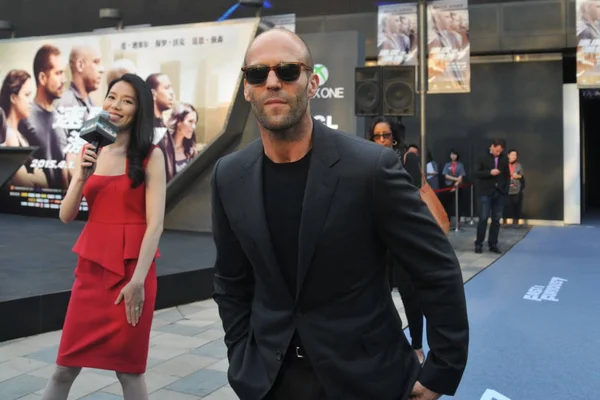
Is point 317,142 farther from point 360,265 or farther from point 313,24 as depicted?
point 313,24

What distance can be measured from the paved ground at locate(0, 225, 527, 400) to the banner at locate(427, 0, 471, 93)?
887 cm

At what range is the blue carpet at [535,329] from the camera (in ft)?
12.7

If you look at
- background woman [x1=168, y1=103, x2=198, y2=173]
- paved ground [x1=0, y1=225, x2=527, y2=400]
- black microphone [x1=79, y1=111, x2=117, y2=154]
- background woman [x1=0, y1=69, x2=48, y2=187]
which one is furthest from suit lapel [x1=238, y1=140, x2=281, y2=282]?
background woman [x1=0, y1=69, x2=48, y2=187]

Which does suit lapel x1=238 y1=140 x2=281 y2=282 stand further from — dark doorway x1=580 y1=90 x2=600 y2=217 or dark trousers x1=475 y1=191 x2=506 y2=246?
dark doorway x1=580 y1=90 x2=600 y2=217

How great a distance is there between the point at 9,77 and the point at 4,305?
345 inches

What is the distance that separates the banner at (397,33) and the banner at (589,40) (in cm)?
349

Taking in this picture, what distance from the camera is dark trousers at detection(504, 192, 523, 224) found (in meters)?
14.4

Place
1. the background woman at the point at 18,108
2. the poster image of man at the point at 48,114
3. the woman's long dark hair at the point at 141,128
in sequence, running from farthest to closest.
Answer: the background woman at the point at 18,108, the poster image of man at the point at 48,114, the woman's long dark hair at the point at 141,128

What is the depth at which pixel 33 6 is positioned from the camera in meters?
19.2

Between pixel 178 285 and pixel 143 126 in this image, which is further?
pixel 178 285

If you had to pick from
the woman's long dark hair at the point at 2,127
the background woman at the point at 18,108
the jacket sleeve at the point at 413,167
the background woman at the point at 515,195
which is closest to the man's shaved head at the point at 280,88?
the jacket sleeve at the point at 413,167

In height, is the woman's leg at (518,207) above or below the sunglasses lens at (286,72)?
below

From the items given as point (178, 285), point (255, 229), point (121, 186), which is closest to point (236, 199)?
point (255, 229)

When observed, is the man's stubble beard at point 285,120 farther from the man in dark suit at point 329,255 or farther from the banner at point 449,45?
the banner at point 449,45
